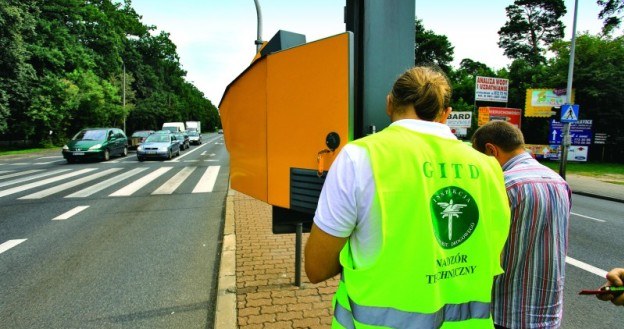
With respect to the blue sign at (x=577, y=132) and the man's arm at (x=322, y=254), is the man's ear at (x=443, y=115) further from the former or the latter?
the blue sign at (x=577, y=132)

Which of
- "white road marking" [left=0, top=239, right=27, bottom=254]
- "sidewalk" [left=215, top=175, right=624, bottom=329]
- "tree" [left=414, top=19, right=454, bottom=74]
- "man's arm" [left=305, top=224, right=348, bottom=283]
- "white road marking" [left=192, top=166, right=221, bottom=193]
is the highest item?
"tree" [left=414, top=19, right=454, bottom=74]

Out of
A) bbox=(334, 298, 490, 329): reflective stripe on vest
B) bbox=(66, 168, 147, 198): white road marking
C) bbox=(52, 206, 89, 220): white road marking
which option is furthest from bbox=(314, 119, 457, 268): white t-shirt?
bbox=(66, 168, 147, 198): white road marking

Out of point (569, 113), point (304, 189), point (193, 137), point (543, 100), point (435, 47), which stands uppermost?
point (435, 47)

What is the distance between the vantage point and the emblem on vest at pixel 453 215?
122 centimetres

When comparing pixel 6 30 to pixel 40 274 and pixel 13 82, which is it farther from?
pixel 40 274

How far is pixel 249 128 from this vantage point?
2139mm

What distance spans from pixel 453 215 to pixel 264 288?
3218mm

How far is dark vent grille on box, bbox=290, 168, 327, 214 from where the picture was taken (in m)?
1.79

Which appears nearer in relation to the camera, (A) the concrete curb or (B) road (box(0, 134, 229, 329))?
(A) the concrete curb

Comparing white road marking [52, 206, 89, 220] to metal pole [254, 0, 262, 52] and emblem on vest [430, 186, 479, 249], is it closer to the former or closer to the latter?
metal pole [254, 0, 262, 52]

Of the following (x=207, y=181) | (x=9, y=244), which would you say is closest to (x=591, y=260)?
(x=9, y=244)

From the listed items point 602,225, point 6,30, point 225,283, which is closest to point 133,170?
point 225,283

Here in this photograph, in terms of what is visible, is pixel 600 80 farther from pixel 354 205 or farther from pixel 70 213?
pixel 354 205

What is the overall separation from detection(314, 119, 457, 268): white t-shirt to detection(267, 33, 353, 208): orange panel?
15.1 inches
